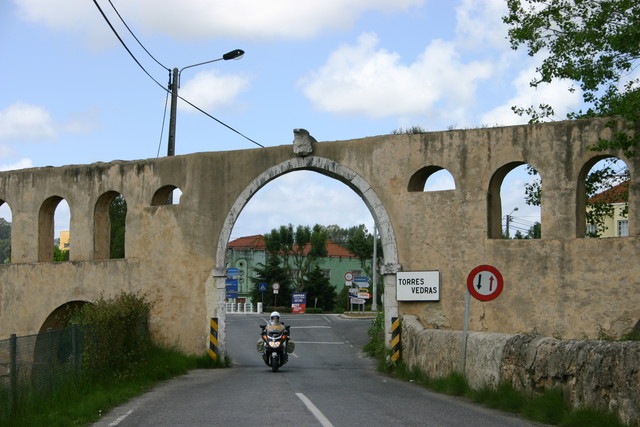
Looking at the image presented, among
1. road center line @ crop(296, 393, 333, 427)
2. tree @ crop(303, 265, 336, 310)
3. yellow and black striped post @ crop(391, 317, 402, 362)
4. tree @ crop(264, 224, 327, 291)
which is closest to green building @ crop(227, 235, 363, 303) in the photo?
tree @ crop(264, 224, 327, 291)

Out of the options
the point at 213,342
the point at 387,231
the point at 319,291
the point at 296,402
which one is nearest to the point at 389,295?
the point at 387,231

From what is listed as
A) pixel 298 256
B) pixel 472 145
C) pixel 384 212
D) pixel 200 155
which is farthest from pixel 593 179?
pixel 298 256

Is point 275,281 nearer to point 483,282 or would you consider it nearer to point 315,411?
point 483,282

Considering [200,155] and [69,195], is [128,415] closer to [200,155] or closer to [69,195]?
[200,155]

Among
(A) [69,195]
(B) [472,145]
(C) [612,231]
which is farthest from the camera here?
(C) [612,231]

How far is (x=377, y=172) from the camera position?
21047mm

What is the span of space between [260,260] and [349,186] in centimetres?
6687

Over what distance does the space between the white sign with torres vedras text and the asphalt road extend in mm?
2054

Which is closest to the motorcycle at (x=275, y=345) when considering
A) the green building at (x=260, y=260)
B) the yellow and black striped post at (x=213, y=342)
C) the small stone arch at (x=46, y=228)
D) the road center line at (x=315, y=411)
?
the yellow and black striped post at (x=213, y=342)

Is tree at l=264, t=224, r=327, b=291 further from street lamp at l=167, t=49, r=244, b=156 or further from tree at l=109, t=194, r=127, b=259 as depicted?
street lamp at l=167, t=49, r=244, b=156

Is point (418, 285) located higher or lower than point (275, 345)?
higher

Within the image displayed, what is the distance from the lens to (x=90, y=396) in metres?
14.1

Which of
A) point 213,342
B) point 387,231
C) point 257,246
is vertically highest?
point 257,246

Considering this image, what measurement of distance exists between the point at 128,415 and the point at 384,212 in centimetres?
1010
